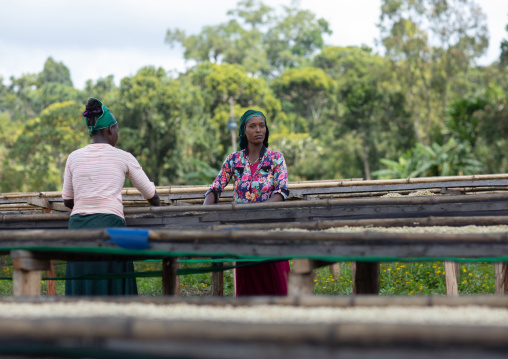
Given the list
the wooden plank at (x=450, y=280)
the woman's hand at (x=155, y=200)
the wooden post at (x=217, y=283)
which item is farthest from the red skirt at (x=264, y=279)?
the wooden plank at (x=450, y=280)

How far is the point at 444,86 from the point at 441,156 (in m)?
11.1

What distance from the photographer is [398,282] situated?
7746 millimetres

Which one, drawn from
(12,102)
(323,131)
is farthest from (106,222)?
(12,102)

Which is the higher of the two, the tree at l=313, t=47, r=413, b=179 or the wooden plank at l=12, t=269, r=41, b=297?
the tree at l=313, t=47, r=413, b=179

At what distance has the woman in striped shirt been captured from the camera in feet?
10.8

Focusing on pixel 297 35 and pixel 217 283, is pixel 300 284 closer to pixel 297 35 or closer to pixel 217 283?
pixel 217 283

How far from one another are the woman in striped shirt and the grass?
352 cm

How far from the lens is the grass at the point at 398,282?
7362mm

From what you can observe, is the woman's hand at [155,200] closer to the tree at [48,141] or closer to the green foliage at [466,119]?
the green foliage at [466,119]

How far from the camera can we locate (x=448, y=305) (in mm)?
2221

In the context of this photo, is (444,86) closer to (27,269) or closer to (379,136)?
(379,136)

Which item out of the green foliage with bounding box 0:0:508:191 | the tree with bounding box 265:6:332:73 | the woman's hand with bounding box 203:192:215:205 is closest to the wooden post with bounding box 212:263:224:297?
the woman's hand with bounding box 203:192:215:205

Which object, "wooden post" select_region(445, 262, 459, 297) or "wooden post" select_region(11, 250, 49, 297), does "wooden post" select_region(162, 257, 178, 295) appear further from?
"wooden post" select_region(445, 262, 459, 297)

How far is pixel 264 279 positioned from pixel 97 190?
115 cm
